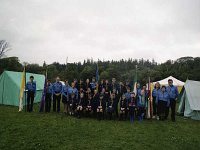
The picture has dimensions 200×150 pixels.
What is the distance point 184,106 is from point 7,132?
10.4 meters

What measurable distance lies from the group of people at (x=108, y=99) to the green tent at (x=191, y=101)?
6.64 ft

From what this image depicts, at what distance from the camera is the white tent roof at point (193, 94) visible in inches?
485

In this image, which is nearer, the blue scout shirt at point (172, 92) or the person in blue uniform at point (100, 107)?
the person in blue uniform at point (100, 107)

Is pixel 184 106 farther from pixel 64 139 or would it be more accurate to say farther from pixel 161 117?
pixel 64 139

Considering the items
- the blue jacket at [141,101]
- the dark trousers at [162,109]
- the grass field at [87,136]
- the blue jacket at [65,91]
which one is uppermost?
the blue jacket at [65,91]

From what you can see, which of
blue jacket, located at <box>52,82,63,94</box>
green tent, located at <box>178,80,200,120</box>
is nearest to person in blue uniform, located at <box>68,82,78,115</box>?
blue jacket, located at <box>52,82,63,94</box>

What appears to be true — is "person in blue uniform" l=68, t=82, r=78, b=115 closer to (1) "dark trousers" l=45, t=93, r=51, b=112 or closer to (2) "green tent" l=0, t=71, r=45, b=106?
(1) "dark trousers" l=45, t=93, r=51, b=112

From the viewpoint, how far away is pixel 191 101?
12.5m

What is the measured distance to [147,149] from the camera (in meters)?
6.08

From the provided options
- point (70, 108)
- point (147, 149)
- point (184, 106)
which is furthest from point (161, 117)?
point (147, 149)

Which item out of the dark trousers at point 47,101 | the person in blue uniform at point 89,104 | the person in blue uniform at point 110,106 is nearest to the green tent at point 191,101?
the person in blue uniform at point 110,106

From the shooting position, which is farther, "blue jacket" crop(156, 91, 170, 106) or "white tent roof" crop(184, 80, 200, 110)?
"white tent roof" crop(184, 80, 200, 110)

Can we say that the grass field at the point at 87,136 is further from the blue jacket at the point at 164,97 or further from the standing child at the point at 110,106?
the blue jacket at the point at 164,97

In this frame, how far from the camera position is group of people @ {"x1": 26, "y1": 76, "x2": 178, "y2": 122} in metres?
10.5
